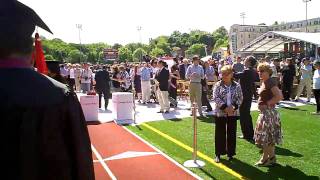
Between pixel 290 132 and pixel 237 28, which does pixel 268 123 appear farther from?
pixel 237 28

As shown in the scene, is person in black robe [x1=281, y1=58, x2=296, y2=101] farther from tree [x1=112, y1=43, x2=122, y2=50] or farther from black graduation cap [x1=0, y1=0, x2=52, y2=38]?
tree [x1=112, y1=43, x2=122, y2=50]

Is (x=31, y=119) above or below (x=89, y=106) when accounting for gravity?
above

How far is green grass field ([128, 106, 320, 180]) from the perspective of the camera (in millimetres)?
7363

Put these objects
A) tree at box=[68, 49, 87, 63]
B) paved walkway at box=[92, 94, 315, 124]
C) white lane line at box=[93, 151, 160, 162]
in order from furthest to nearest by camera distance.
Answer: tree at box=[68, 49, 87, 63]
paved walkway at box=[92, 94, 315, 124]
white lane line at box=[93, 151, 160, 162]

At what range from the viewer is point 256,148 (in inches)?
365

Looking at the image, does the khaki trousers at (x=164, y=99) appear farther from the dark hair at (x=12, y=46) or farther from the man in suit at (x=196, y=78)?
the dark hair at (x=12, y=46)

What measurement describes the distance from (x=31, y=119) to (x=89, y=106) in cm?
1257

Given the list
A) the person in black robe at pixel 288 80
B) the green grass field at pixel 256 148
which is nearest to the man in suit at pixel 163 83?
the green grass field at pixel 256 148

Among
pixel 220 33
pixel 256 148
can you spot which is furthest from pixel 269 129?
pixel 220 33

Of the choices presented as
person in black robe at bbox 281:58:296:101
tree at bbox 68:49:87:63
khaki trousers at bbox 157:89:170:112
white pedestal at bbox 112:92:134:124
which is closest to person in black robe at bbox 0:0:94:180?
white pedestal at bbox 112:92:134:124

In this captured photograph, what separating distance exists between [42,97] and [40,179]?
0.41 meters

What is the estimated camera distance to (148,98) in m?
19.4

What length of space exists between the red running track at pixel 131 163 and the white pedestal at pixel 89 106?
2.84 m

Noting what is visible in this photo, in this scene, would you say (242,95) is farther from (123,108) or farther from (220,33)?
(220,33)
